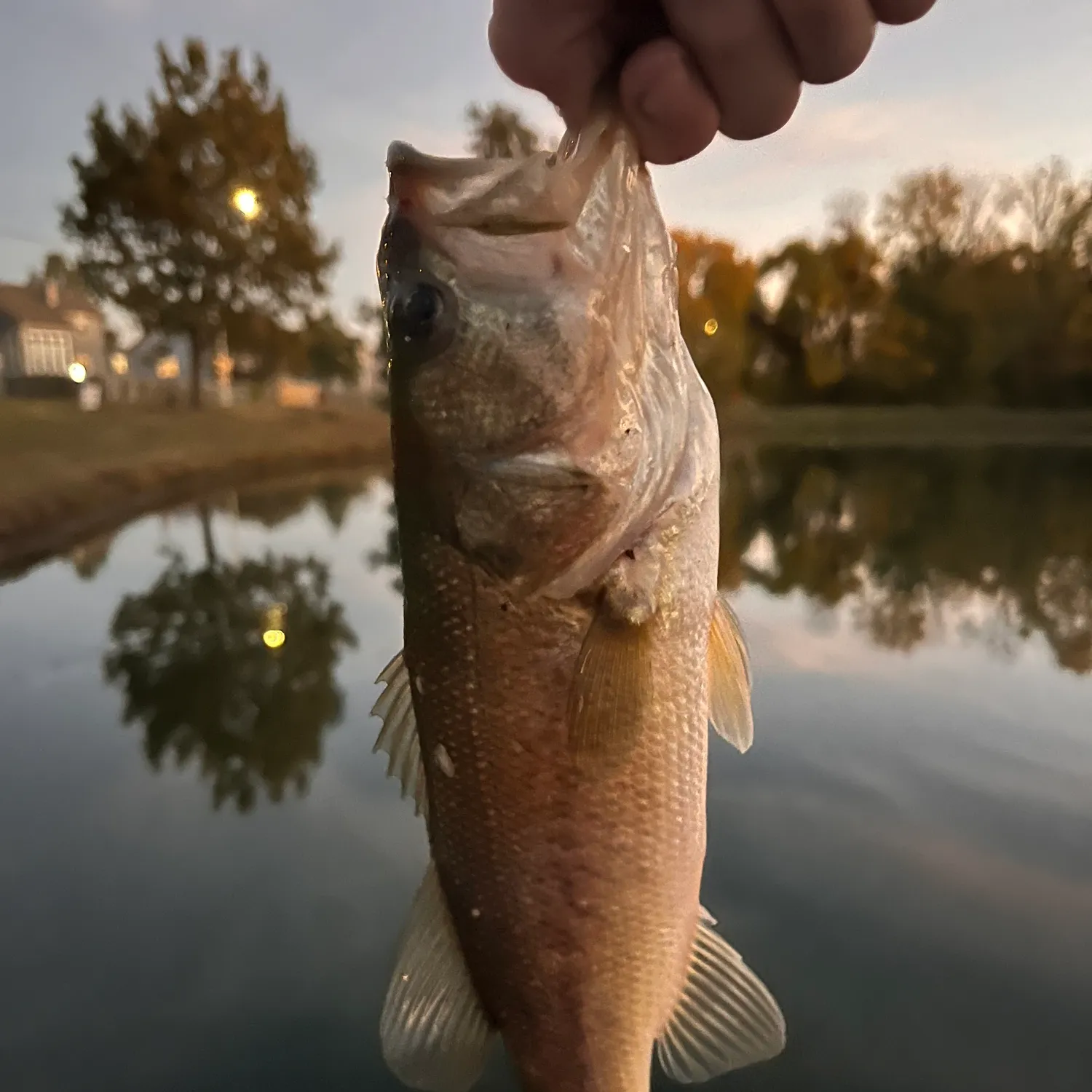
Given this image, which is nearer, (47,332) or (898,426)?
(898,426)

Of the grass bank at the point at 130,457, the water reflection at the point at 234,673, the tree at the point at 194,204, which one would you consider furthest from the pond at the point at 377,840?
the tree at the point at 194,204

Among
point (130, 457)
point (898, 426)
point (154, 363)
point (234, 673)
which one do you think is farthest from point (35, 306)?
point (234, 673)

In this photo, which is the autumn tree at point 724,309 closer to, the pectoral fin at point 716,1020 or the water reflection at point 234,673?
the water reflection at point 234,673

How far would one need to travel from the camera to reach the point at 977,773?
4633 mm

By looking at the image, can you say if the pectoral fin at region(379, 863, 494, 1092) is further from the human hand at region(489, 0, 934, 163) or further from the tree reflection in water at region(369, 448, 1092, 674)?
the tree reflection in water at region(369, 448, 1092, 674)

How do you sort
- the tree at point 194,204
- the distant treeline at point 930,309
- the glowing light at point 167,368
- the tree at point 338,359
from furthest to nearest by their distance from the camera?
the glowing light at point 167,368, the tree at point 338,359, the distant treeline at point 930,309, the tree at point 194,204

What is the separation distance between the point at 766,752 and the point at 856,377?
33399mm

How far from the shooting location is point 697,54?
120 centimetres

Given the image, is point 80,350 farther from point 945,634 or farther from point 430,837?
point 430,837

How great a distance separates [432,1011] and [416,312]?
3.41ft

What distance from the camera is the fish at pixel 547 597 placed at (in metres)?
1.23

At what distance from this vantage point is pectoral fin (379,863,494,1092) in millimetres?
1314

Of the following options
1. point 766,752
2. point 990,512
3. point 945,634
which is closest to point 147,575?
point 766,752

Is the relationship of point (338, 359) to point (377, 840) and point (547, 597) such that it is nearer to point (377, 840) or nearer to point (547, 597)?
point (377, 840)
